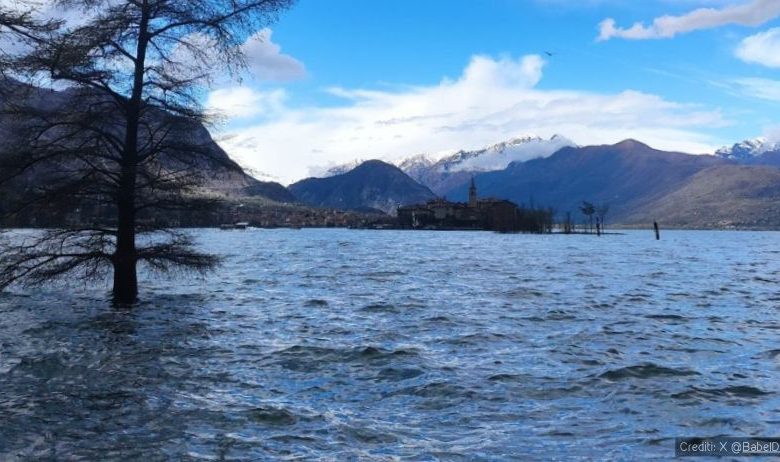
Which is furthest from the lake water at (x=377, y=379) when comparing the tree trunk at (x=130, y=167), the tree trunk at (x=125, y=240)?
the tree trunk at (x=130, y=167)

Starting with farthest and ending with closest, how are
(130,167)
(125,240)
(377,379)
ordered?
(125,240) < (130,167) < (377,379)

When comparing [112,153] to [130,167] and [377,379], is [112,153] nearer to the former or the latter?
[130,167]

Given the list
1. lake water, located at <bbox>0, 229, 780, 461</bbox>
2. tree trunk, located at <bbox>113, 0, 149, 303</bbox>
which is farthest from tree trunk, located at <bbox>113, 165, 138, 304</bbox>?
lake water, located at <bbox>0, 229, 780, 461</bbox>

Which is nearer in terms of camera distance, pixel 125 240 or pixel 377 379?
pixel 377 379

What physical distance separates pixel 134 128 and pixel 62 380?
38.6 feet

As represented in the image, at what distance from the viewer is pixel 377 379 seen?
41.8 ft

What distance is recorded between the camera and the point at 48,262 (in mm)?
19969

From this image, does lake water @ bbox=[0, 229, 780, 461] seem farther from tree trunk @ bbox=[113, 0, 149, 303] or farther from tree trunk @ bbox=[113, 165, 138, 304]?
tree trunk @ bbox=[113, 0, 149, 303]

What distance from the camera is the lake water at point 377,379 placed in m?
8.70

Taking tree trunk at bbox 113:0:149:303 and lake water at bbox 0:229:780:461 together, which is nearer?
lake water at bbox 0:229:780:461

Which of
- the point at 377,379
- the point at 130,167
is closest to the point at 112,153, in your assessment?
the point at 130,167

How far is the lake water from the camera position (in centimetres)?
870

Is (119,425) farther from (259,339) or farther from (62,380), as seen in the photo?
(259,339)

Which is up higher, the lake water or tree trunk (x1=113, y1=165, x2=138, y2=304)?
tree trunk (x1=113, y1=165, x2=138, y2=304)
